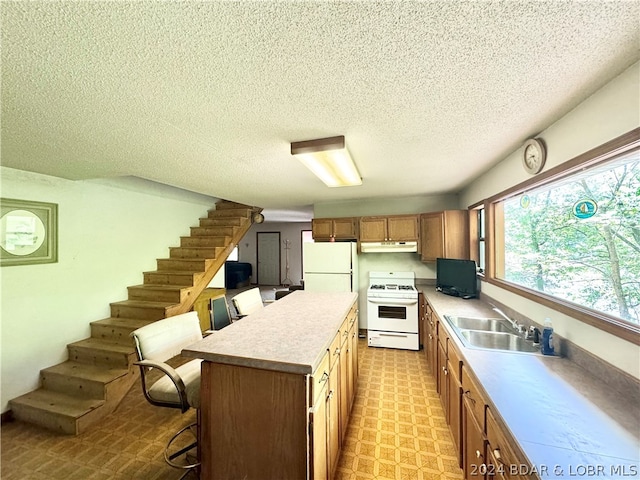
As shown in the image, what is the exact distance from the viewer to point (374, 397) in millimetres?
2520

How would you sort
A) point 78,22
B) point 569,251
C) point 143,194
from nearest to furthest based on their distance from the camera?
1. point 78,22
2. point 569,251
3. point 143,194

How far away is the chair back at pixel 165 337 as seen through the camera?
1.68 metres

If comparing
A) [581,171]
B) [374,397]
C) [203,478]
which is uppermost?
[581,171]

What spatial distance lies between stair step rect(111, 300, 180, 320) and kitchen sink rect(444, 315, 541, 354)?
322 centimetres

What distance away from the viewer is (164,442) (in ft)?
6.53

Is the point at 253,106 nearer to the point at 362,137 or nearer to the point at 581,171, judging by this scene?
the point at 362,137

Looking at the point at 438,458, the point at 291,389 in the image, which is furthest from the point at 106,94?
the point at 438,458

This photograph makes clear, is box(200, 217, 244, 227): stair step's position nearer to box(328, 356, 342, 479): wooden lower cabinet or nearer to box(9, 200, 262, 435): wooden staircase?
box(9, 200, 262, 435): wooden staircase

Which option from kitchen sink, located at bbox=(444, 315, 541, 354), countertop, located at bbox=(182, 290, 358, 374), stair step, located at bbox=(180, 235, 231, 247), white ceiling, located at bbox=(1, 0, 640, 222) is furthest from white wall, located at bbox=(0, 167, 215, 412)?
kitchen sink, located at bbox=(444, 315, 541, 354)

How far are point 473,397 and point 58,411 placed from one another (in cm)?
337

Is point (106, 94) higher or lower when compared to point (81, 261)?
higher

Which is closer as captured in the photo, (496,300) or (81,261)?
(496,300)

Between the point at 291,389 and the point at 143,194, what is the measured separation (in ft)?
13.0

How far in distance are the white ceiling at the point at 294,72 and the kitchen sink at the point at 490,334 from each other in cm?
154
